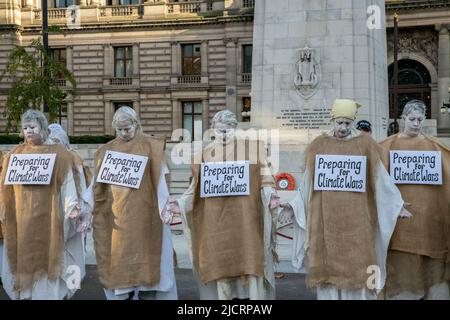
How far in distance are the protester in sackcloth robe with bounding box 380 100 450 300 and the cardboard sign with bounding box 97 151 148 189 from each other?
2.41 metres

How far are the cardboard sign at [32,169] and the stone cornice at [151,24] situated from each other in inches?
1515

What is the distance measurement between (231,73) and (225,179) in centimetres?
3908

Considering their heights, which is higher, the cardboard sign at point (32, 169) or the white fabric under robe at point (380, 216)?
the cardboard sign at point (32, 169)

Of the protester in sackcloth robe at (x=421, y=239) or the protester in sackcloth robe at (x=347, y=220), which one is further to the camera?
the protester in sackcloth robe at (x=421, y=239)

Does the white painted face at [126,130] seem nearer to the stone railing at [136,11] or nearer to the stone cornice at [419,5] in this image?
the stone cornice at [419,5]

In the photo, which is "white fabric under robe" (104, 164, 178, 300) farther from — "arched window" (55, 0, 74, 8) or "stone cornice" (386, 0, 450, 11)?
"arched window" (55, 0, 74, 8)

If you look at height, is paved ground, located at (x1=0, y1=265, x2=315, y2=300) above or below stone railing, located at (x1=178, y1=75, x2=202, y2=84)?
below

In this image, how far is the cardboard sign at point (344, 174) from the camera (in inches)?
224

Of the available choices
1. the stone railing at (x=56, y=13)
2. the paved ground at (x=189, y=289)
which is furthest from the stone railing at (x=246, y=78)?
the paved ground at (x=189, y=289)

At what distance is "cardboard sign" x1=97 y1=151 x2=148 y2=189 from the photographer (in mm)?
6066

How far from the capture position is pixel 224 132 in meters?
5.98

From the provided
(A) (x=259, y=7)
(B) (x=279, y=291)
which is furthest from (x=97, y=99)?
(B) (x=279, y=291)

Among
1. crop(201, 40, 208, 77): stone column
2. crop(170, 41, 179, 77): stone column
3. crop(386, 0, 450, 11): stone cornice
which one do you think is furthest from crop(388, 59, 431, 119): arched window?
crop(170, 41, 179, 77): stone column
